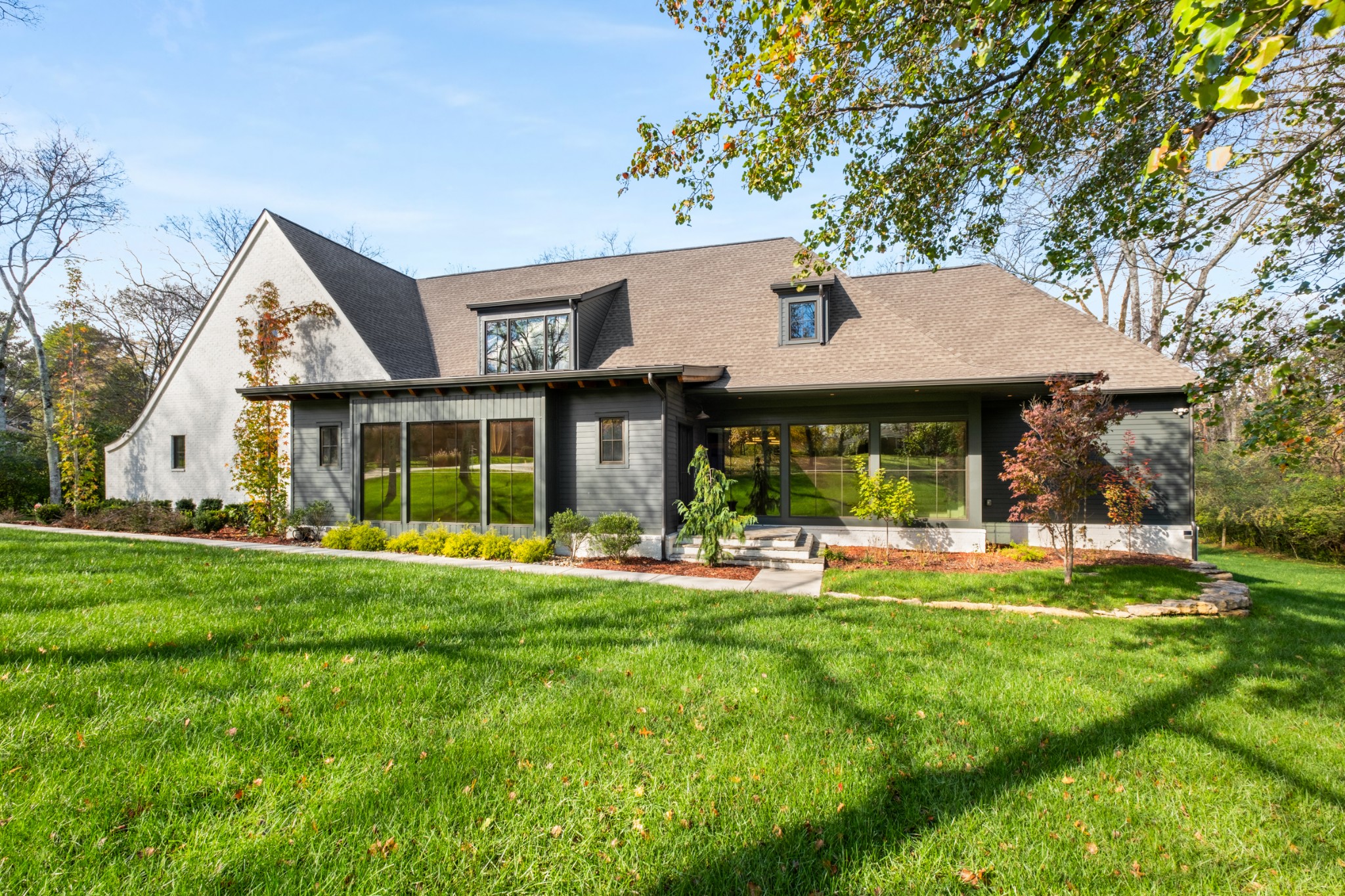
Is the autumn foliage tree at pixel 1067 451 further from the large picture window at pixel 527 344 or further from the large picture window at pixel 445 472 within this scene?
the large picture window at pixel 445 472

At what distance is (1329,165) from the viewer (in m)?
6.73

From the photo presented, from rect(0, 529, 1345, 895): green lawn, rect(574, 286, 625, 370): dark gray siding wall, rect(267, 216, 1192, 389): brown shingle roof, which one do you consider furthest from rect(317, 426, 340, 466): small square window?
rect(0, 529, 1345, 895): green lawn

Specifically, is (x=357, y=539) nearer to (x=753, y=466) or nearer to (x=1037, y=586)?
(x=753, y=466)

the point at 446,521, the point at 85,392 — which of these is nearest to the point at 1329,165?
the point at 446,521

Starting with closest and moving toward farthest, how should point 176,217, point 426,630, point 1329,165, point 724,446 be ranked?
point 426,630, point 1329,165, point 724,446, point 176,217

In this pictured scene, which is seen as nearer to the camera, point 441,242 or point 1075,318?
point 1075,318

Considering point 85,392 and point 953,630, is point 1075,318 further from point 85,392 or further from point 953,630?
point 85,392

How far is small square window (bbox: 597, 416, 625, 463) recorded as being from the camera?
11219 millimetres

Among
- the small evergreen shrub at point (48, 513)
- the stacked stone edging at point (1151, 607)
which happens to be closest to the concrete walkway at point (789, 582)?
the stacked stone edging at point (1151, 607)

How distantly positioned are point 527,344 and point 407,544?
5230 mm

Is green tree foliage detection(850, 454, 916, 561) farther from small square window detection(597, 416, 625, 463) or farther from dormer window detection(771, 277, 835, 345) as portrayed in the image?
small square window detection(597, 416, 625, 463)

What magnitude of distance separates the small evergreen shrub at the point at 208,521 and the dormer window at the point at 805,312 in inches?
552

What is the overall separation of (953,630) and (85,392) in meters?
23.2

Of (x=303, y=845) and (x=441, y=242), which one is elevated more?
(x=441, y=242)
